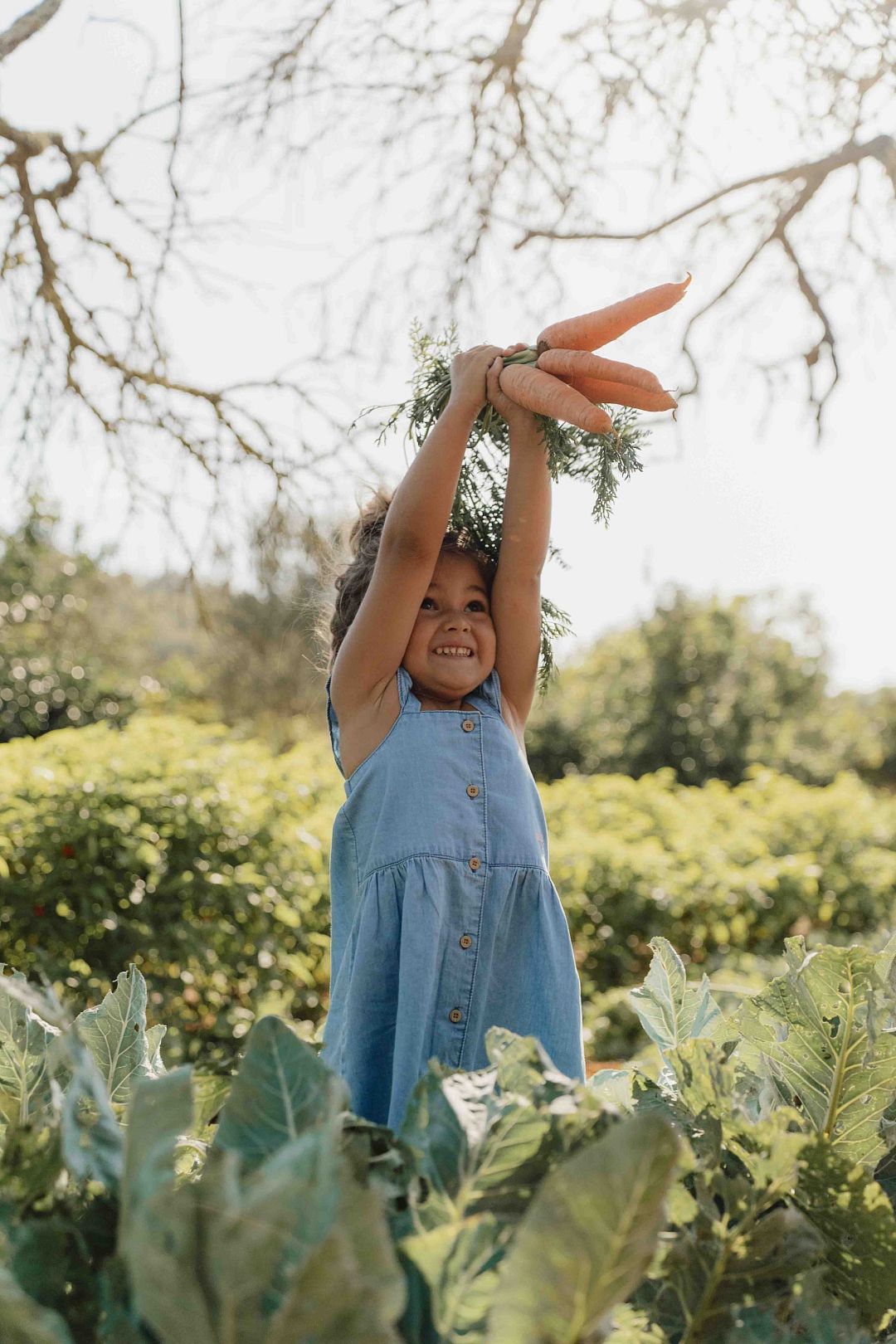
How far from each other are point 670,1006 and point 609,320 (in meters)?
0.93

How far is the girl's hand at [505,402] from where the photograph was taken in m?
1.57

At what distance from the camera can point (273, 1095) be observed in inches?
29.2

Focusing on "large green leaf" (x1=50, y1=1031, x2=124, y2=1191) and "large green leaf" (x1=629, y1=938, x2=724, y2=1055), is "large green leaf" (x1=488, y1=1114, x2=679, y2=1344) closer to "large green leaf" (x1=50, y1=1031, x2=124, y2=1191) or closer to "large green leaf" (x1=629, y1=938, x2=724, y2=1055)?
"large green leaf" (x1=50, y1=1031, x2=124, y2=1191)

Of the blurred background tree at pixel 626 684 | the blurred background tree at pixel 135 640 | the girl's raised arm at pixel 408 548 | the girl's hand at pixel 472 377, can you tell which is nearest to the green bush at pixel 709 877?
the blurred background tree at pixel 135 640

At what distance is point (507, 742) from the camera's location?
5.68 ft

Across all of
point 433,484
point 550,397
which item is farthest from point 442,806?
point 550,397

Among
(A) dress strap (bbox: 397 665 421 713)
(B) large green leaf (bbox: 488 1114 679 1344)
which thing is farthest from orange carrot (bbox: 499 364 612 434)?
(B) large green leaf (bbox: 488 1114 679 1344)

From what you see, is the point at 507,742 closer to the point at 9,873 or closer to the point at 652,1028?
the point at 652,1028

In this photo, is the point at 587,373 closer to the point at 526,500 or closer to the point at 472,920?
the point at 526,500

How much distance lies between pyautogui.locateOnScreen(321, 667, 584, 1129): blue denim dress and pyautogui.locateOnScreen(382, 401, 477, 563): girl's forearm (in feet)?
0.89

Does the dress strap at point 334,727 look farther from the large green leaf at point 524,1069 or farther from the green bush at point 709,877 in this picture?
the green bush at point 709,877

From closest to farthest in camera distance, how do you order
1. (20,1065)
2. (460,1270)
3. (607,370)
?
1. (460,1270)
2. (20,1065)
3. (607,370)

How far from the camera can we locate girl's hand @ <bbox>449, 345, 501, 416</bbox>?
1.57 meters

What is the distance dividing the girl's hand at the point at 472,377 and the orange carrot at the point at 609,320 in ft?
0.33
